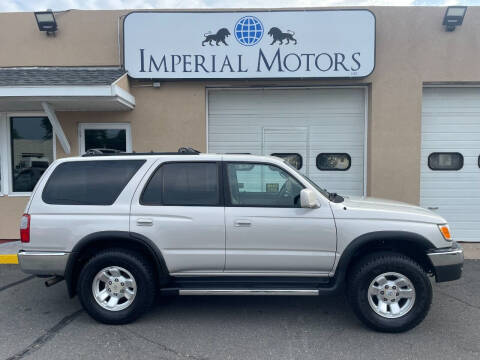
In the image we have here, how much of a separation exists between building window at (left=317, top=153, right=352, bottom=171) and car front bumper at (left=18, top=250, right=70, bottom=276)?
5.42 metres

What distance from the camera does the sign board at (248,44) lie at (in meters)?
7.36

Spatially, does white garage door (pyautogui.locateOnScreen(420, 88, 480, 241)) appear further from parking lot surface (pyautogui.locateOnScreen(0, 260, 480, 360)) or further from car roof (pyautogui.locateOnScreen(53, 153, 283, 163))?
car roof (pyautogui.locateOnScreen(53, 153, 283, 163))

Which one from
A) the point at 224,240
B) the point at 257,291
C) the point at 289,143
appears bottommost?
the point at 257,291

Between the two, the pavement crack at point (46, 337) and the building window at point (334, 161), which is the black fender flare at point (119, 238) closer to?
the pavement crack at point (46, 337)

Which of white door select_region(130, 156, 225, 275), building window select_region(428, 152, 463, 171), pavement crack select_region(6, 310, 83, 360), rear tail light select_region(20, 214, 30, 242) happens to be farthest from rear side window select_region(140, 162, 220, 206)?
building window select_region(428, 152, 463, 171)

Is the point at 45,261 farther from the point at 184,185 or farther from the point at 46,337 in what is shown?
the point at 184,185

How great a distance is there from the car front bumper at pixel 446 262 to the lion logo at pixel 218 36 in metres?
5.51

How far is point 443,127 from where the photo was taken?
25.6 feet

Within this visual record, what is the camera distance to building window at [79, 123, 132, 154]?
7.80 metres

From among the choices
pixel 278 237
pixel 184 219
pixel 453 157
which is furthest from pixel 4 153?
pixel 453 157

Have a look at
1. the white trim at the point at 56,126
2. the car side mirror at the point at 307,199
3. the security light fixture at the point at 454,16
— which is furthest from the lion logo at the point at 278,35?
the car side mirror at the point at 307,199

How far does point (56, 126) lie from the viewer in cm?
713

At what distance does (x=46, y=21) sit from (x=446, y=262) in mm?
8273

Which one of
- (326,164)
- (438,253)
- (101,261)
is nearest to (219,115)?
(326,164)
